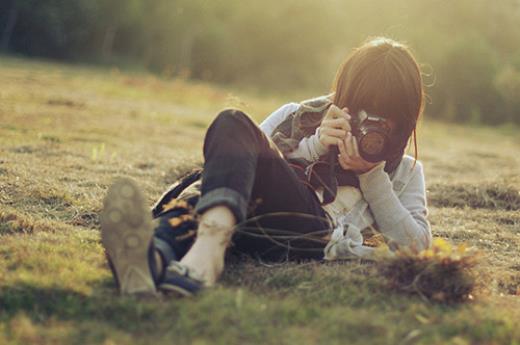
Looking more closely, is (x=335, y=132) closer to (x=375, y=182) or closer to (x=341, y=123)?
(x=341, y=123)

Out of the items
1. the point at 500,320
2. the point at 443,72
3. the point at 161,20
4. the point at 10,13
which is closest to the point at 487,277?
the point at 500,320

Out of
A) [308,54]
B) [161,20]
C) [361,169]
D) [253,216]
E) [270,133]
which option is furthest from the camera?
[308,54]

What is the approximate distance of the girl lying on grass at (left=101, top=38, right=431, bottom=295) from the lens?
179cm

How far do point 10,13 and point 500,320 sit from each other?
93.0 feet

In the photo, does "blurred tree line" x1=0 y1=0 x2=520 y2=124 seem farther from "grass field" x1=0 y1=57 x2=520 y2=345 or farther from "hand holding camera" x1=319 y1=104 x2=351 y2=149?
"hand holding camera" x1=319 y1=104 x2=351 y2=149

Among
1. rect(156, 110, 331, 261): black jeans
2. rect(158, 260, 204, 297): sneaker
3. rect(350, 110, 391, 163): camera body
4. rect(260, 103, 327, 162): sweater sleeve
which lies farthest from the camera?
rect(260, 103, 327, 162): sweater sleeve

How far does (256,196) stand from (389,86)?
2.09ft

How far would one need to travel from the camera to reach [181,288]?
5.85 feet

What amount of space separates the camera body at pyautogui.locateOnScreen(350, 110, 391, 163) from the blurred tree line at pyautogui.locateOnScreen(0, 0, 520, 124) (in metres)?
18.8

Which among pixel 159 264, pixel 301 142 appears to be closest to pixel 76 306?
pixel 159 264

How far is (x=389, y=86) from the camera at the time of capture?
7.64ft

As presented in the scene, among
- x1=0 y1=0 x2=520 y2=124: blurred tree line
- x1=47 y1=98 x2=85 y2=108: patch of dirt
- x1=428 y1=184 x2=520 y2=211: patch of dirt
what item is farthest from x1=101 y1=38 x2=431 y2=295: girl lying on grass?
x1=0 y1=0 x2=520 y2=124: blurred tree line

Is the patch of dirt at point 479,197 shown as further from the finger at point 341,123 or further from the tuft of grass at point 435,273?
the tuft of grass at point 435,273

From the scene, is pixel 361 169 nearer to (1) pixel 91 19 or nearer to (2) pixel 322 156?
(2) pixel 322 156
